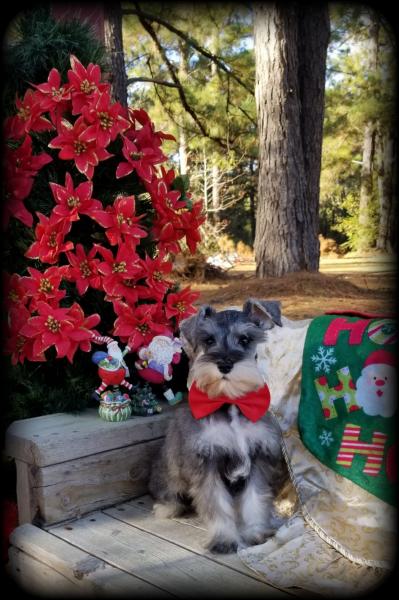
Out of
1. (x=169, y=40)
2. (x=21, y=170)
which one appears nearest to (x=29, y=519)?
(x=21, y=170)

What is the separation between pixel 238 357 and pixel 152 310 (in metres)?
1.00

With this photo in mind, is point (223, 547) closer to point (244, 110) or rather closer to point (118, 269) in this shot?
point (118, 269)

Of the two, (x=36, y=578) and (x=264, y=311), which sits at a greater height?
(x=264, y=311)

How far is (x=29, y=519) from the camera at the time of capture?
2.84m

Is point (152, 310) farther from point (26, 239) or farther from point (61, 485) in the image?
point (61, 485)

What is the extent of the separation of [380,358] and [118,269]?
143 centimetres

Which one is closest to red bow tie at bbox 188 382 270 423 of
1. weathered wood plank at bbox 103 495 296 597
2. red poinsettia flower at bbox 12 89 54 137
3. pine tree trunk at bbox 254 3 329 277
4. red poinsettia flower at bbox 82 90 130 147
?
weathered wood plank at bbox 103 495 296 597

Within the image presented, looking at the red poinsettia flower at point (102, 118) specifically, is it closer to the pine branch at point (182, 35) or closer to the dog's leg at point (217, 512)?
the dog's leg at point (217, 512)

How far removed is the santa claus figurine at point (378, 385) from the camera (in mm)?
2623

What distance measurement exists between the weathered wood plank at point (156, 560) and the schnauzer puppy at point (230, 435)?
0.16m

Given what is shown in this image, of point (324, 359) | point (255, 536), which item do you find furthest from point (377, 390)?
point (255, 536)

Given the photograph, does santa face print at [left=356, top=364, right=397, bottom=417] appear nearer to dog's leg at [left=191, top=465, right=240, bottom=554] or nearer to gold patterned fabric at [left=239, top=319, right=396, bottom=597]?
gold patterned fabric at [left=239, top=319, right=396, bottom=597]

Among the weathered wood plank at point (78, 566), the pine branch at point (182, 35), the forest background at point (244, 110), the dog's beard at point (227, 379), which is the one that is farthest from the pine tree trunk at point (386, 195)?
the weathered wood plank at point (78, 566)

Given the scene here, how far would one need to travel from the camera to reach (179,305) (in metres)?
3.55
